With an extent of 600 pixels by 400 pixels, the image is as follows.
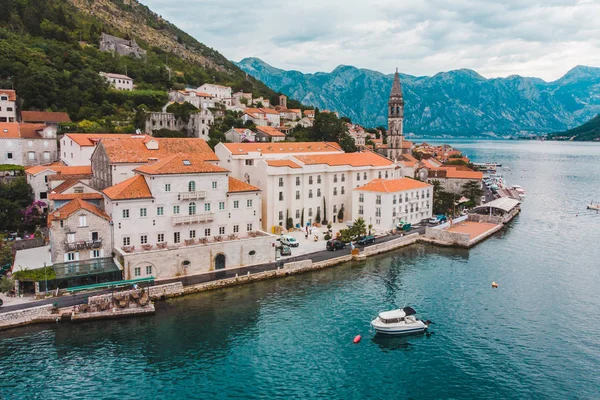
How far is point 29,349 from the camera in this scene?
90.3 ft

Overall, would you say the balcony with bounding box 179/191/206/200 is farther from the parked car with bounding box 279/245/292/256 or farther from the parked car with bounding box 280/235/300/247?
the parked car with bounding box 280/235/300/247

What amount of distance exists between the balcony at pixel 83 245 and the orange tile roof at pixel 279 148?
2514 cm

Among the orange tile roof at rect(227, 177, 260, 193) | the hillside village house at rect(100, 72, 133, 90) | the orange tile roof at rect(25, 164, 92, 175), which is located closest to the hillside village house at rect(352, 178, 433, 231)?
the orange tile roof at rect(227, 177, 260, 193)

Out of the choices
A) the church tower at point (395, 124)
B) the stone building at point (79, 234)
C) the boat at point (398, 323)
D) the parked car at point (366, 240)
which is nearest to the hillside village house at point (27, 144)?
the stone building at point (79, 234)

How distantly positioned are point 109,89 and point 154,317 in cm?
6919

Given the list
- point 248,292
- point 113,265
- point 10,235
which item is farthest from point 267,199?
point 10,235

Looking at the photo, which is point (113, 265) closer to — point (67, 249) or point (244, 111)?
point (67, 249)

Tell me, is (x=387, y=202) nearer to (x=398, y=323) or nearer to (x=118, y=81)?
(x=398, y=323)

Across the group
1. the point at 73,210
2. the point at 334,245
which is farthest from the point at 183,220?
the point at 334,245

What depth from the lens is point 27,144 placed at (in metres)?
56.6

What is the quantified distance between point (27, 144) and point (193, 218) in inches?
1215

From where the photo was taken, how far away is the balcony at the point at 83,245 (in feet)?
119

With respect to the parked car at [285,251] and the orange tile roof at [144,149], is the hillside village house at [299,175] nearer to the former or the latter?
the orange tile roof at [144,149]

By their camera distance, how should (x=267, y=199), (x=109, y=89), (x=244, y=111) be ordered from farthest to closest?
(x=244, y=111) < (x=109, y=89) < (x=267, y=199)
